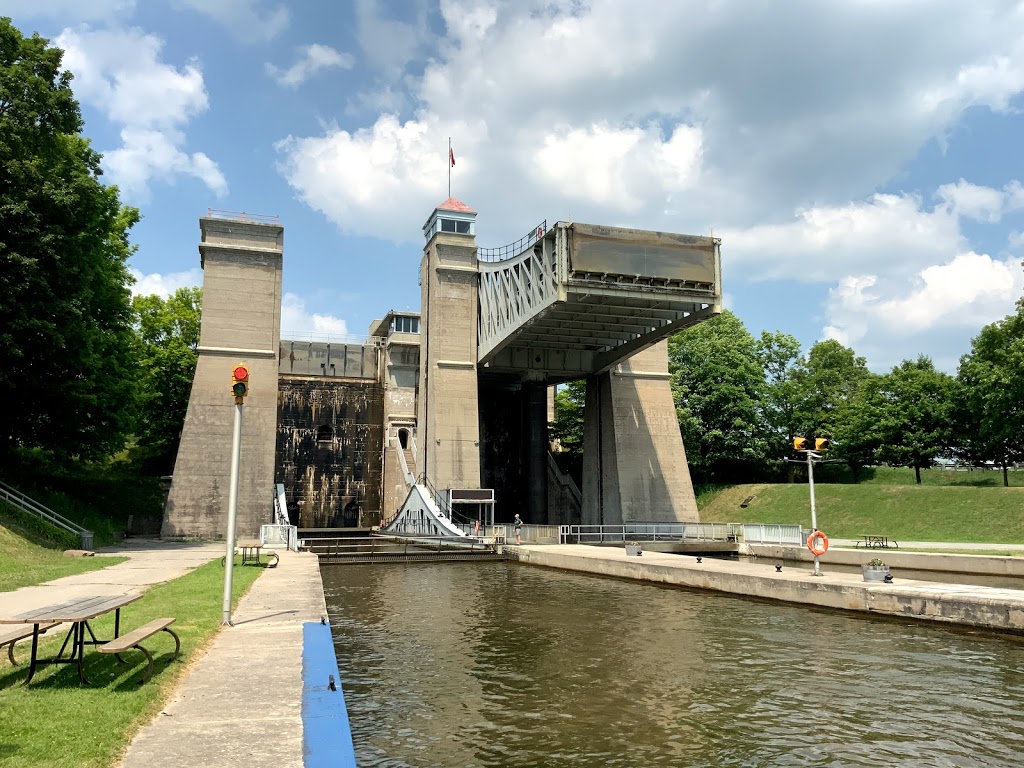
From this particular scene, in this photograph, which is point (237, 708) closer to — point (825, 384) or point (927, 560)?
point (927, 560)

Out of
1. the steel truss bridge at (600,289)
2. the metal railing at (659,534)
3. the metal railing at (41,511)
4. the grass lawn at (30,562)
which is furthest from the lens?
the metal railing at (659,534)

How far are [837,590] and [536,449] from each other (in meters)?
30.1

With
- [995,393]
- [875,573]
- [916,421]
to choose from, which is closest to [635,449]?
[995,393]

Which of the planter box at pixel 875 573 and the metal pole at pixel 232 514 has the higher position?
the metal pole at pixel 232 514

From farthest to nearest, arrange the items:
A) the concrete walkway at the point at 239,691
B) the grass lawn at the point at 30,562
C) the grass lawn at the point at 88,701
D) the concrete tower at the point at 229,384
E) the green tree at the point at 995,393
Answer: the green tree at the point at 995,393
the concrete tower at the point at 229,384
the grass lawn at the point at 30,562
the concrete walkway at the point at 239,691
the grass lawn at the point at 88,701

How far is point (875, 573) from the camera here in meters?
16.0

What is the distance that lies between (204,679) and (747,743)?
5186 mm

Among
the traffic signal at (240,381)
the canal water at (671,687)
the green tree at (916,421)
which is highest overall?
the green tree at (916,421)

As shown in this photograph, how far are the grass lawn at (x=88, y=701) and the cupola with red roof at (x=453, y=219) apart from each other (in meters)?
35.2

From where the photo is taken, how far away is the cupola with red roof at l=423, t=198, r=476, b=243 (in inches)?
1719

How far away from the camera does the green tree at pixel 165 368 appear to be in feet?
156

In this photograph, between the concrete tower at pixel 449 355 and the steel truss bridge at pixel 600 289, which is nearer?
the steel truss bridge at pixel 600 289

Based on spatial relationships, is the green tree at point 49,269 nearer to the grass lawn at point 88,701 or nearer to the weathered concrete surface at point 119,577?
the weathered concrete surface at point 119,577

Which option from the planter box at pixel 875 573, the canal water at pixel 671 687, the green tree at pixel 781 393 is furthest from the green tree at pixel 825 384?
the canal water at pixel 671 687
